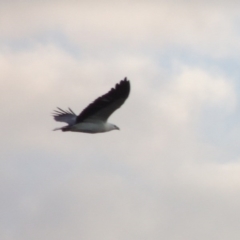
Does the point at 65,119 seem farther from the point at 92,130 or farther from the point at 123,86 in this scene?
the point at 123,86

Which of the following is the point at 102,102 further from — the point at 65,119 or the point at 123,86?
the point at 65,119

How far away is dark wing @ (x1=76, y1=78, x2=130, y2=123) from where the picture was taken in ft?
125

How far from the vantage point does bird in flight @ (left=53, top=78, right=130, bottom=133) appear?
3844 cm

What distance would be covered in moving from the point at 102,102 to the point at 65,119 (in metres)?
5.56

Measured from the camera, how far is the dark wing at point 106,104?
3825 centimetres

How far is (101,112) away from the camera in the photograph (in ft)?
133

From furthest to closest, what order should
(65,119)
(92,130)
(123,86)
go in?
(65,119)
(92,130)
(123,86)

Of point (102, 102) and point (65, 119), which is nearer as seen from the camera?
point (102, 102)

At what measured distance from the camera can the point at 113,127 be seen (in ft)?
138

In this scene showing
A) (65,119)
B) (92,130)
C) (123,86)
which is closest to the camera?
(123,86)

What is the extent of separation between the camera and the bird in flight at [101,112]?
3844 centimetres

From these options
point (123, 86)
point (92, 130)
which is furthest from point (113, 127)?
point (123, 86)

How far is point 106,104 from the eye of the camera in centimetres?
3959

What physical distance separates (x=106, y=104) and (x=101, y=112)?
89 centimetres
